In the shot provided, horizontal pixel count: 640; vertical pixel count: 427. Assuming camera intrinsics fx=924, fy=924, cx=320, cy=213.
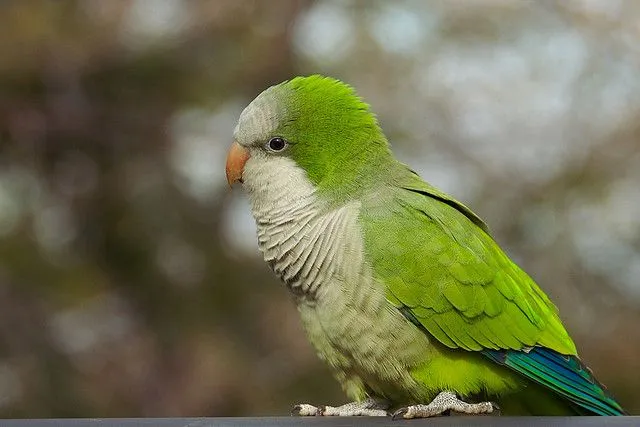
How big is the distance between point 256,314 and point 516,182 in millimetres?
2058

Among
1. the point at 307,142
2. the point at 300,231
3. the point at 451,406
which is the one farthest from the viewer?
the point at 307,142

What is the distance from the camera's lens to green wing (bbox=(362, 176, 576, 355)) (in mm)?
2441

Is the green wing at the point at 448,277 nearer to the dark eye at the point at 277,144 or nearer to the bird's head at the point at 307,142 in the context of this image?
the bird's head at the point at 307,142

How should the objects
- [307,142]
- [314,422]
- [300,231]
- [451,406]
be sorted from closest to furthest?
[314,422]
[451,406]
[300,231]
[307,142]

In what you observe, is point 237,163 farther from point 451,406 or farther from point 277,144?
point 451,406

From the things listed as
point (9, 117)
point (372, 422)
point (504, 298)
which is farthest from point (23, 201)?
point (372, 422)

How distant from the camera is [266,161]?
2.66m

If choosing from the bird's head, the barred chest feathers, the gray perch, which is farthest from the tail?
the gray perch

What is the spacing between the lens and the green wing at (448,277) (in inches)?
96.1

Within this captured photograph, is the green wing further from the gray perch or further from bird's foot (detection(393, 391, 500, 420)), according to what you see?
the gray perch

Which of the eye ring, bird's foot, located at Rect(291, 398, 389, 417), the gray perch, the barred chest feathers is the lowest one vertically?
bird's foot, located at Rect(291, 398, 389, 417)

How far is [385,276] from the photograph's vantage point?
243 centimetres

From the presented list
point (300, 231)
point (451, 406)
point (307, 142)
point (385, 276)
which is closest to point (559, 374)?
point (451, 406)

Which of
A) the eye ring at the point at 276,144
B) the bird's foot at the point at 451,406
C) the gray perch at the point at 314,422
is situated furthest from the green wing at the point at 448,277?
the gray perch at the point at 314,422
